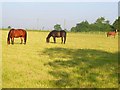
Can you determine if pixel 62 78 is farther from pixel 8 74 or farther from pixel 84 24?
pixel 84 24

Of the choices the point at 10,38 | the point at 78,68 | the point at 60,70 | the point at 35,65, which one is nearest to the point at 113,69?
the point at 78,68

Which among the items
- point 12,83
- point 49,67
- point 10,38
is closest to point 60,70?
point 49,67

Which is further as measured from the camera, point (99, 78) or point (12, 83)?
point (99, 78)

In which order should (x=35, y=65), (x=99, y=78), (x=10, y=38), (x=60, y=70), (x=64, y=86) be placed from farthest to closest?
(x=10, y=38) → (x=35, y=65) → (x=60, y=70) → (x=99, y=78) → (x=64, y=86)

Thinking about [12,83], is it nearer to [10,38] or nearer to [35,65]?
[35,65]

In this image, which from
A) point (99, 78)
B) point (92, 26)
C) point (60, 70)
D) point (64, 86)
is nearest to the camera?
point (64, 86)

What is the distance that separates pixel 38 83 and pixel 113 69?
3356 mm

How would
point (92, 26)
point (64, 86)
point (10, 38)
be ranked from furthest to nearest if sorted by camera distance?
point (92, 26)
point (10, 38)
point (64, 86)

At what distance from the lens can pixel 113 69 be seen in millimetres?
10102

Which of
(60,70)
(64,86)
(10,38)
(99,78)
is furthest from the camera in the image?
(10,38)

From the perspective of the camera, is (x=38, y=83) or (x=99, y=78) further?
(x=99, y=78)

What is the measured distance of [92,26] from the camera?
367 feet

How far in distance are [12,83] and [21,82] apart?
10.2 inches

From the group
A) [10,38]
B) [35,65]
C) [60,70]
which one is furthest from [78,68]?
[10,38]
